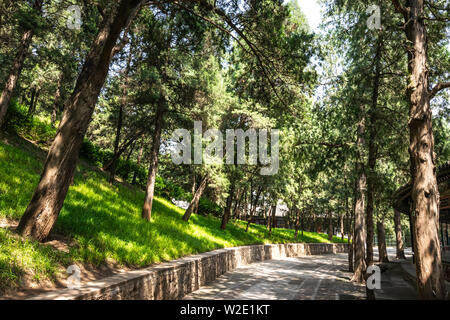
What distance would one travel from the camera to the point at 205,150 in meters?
17.3

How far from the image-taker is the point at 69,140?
6.02 metres

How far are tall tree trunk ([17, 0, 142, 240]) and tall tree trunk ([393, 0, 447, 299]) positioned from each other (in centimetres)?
623

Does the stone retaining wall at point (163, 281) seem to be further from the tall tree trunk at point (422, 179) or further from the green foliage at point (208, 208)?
the green foliage at point (208, 208)

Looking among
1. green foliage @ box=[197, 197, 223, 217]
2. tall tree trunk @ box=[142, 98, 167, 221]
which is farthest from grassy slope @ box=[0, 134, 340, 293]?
green foliage @ box=[197, 197, 223, 217]

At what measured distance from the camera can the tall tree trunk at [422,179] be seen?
491 cm

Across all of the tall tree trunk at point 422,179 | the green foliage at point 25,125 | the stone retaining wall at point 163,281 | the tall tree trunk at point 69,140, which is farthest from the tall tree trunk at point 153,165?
the tall tree trunk at point 422,179

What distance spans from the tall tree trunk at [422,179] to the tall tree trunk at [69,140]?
6.23 m

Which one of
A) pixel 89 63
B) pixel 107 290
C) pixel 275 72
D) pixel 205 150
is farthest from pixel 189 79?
pixel 107 290

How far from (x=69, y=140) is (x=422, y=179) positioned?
7004mm

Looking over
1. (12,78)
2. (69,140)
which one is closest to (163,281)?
(69,140)

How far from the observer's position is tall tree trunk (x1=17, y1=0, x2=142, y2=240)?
5.63 m

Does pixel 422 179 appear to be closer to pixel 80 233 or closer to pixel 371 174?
pixel 371 174

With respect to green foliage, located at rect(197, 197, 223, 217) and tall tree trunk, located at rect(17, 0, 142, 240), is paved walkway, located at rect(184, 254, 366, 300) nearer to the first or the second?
tall tree trunk, located at rect(17, 0, 142, 240)

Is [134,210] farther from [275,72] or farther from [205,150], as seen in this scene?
[275,72]
